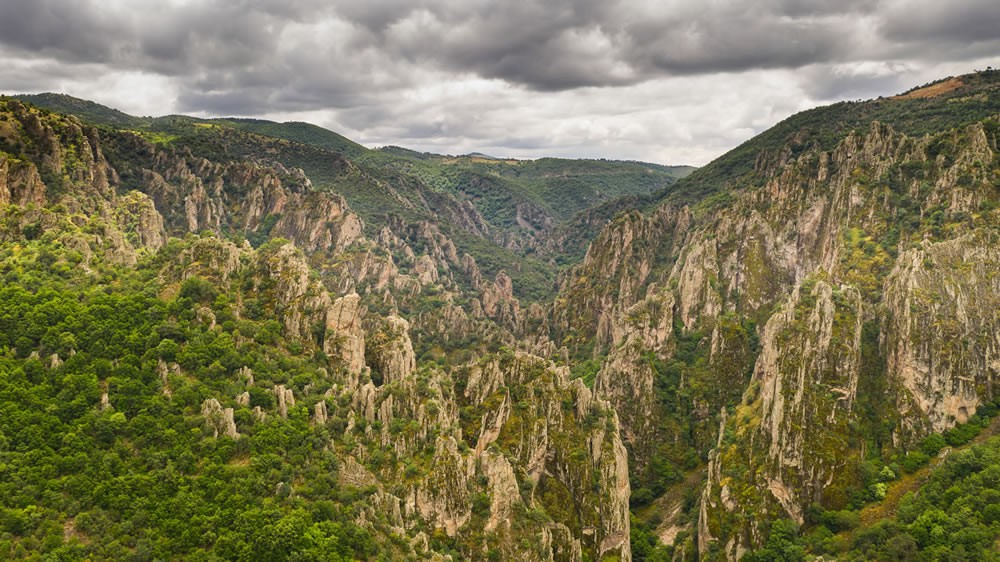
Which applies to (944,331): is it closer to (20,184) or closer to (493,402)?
(493,402)

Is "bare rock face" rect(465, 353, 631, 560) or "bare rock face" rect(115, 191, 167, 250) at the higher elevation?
"bare rock face" rect(115, 191, 167, 250)

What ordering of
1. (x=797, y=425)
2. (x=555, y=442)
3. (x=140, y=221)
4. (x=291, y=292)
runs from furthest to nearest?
(x=140, y=221), (x=797, y=425), (x=555, y=442), (x=291, y=292)

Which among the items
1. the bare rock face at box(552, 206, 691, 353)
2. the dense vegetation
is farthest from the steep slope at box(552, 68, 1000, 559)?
the dense vegetation

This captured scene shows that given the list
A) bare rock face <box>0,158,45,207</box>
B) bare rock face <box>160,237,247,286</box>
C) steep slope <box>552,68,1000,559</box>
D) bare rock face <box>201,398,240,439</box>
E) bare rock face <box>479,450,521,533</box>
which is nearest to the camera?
bare rock face <box>201,398,240,439</box>

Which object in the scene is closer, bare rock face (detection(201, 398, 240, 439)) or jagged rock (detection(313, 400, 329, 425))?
bare rock face (detection(201, 398, 240, 439))

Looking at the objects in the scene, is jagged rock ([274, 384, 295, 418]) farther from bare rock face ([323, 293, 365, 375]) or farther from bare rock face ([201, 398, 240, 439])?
bare rock face ([323, 293, 365, 375])

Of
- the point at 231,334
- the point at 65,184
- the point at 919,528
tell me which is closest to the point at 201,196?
the point at 65,184

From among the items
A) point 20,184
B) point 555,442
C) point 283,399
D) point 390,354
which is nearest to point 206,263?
point 283,399

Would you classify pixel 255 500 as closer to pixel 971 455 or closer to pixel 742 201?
pixel 971 455
